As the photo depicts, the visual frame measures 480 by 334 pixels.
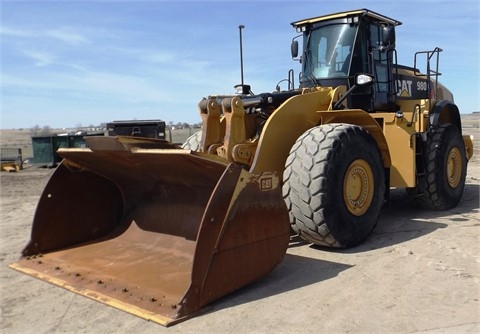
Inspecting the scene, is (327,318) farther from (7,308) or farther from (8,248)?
(8,248)

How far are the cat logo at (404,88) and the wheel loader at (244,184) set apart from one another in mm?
176

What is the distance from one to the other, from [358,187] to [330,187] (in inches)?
26.1

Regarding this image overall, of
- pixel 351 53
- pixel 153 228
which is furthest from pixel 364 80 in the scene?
pixel 153 228

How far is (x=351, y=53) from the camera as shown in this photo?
20.4ft

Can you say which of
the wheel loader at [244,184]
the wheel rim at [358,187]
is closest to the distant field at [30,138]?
the wheel loader at [244,184]

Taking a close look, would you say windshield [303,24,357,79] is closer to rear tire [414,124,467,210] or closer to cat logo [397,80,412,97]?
cat logo [397,80,412,97]

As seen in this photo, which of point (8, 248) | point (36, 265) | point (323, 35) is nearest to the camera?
point (36, 265)

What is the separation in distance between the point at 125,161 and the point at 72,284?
1.36 meters

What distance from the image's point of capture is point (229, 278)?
12.1 ft

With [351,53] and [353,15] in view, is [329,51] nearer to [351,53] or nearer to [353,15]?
[351,53]

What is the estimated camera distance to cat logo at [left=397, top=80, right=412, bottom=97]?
7072 millimetres

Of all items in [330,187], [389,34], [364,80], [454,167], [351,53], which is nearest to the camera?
[330,187]

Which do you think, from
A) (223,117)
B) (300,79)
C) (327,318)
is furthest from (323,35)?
(327,318)

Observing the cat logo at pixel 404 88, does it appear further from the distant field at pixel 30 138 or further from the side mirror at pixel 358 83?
the distant field at pixel 30 138
